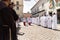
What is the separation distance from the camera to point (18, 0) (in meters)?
77.1

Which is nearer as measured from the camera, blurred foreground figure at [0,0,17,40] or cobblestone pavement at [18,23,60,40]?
blurred foreground figure at [0,0,17,40]

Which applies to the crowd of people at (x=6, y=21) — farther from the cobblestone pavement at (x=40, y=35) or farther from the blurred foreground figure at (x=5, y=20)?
the cobblestone pavement at (x=40, y=35)

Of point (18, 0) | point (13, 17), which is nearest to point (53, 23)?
point (13, 17)

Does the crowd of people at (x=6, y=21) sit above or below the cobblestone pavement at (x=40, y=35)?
above

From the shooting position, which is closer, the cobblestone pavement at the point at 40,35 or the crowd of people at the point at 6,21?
the crowd of people at the point at 6,21

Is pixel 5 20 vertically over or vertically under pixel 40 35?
over

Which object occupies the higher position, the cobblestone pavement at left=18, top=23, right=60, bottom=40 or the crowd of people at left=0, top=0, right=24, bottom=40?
the crowd of people at left=0, top=0, right=24, bottom=40

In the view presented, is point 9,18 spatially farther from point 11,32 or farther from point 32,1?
point 32,1

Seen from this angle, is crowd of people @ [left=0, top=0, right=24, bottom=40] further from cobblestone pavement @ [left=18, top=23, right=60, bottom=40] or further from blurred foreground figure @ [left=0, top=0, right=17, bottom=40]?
cobblestone pavement @ [left=18, top=23, right=60, bottom=40]

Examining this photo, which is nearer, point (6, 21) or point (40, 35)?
point (6, 21)

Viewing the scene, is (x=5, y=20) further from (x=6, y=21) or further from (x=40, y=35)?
(x=40, y=35)

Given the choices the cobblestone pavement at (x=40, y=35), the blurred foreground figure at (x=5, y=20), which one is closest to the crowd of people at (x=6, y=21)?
the blurred foreground figure at (x=5, y=20)

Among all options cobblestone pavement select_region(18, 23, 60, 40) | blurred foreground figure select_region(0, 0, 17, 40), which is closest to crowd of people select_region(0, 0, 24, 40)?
blurred foreground figure select_region(0, 0, 17, 40)

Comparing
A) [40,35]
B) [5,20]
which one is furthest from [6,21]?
[40,35]
